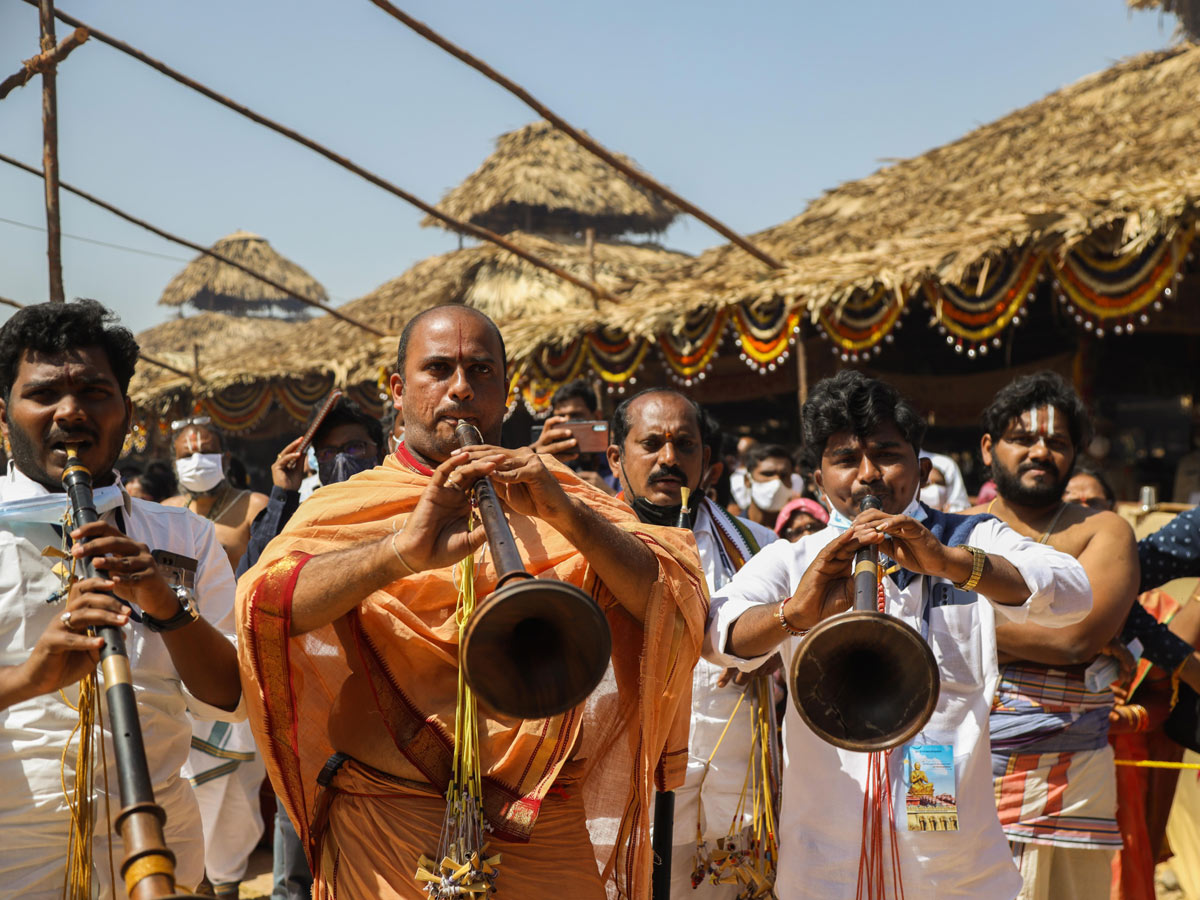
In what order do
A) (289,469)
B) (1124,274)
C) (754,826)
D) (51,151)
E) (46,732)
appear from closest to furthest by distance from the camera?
(46,732), (754,826), (289,469), (51,151), (1124,274)

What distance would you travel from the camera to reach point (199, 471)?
6.35 meters

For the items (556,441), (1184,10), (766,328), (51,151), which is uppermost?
(1184,10)

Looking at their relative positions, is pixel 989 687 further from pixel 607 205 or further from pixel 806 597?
pixel 607 205

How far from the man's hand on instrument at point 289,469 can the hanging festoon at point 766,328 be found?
5.76 meters

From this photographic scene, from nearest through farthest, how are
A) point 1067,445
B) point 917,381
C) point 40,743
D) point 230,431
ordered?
point 40,743 → point 1067,445 → point 917,381 → point 230,431

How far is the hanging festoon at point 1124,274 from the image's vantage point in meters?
7.76

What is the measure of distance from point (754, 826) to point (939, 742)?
96cm

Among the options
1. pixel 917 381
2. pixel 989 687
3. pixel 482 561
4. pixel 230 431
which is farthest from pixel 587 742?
pixel 230 431

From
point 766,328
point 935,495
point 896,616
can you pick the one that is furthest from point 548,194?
point 896,616

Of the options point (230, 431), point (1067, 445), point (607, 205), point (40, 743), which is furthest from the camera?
point (607, 205)

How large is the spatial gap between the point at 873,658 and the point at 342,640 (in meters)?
1.17

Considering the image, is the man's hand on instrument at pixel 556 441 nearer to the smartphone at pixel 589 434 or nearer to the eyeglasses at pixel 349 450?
the smartphone at pixel 589 434

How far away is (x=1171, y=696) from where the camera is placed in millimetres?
4859

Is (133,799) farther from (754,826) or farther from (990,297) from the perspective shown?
(990,297)
